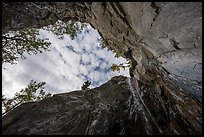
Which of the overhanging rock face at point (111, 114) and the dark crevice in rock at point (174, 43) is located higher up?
the dark crevice in rock at point (174, 43)

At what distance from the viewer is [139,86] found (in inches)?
342

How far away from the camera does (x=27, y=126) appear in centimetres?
546

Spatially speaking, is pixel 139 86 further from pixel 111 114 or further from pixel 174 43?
pixel 174 43

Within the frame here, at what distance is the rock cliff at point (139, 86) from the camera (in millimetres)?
4871

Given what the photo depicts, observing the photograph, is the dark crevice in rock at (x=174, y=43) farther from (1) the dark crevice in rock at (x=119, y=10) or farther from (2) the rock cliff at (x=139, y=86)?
(1) the dark crevice in rock at (x=119, y=10)

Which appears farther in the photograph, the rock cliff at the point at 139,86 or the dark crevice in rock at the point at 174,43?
the dark crevice in rock at the point at 174,43

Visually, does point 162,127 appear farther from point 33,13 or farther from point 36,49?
point 36,49

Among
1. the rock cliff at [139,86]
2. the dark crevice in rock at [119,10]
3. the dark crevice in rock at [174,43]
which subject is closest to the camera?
the rock cliff at [139,86]

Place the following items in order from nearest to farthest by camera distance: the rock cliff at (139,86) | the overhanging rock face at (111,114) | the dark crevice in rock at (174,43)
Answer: the rock cliff at (139,86), the dark crevice in rock at (174,43), the overhanging rock face at (111,114)

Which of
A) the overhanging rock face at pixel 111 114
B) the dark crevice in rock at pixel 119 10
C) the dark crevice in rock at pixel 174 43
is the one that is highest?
the dark crevice in rock at pixel 119 10

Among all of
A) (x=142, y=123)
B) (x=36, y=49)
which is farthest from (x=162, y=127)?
(x=36, y=49)

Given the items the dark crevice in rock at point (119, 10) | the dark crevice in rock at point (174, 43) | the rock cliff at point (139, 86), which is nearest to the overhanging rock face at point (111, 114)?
the rock cliff at point (139, 86)

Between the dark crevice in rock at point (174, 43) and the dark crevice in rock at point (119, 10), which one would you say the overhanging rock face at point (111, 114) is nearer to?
the dark crevice in rock at point (174, 43)

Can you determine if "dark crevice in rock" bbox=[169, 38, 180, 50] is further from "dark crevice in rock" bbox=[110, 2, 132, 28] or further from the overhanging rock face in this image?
the overhanging rock face
